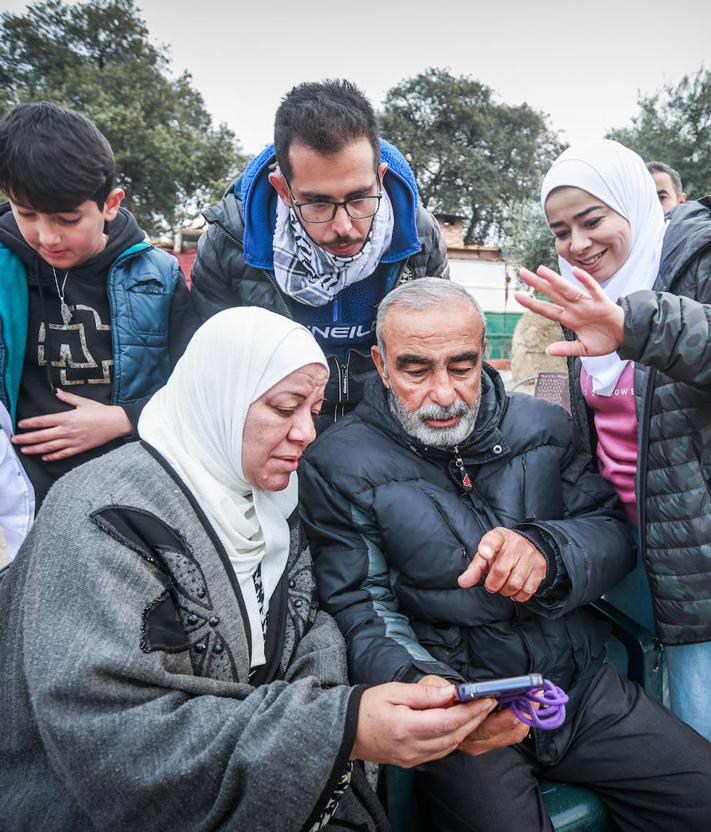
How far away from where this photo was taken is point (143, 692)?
1.39 m

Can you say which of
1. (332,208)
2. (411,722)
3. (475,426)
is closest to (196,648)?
(411,722)

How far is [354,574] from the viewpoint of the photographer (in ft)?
6.93

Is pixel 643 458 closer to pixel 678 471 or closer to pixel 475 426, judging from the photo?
pixel 678 471

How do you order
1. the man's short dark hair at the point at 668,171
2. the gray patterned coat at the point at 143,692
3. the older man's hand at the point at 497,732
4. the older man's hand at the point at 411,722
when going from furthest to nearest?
1. the man's short dark hair at the point at 668,171
2. the older man's hand at the point at 497,732
3. the older man's hand at the point at 411,722
4. the gray patterned coat at the point at 143,692

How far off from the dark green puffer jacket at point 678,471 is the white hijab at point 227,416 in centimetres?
123

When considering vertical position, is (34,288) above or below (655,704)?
above

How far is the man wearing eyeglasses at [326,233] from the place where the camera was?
2.30 meters

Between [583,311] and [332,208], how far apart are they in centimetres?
109

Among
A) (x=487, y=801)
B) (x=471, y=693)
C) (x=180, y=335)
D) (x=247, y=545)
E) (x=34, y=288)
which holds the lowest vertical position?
(x=487, y=801)

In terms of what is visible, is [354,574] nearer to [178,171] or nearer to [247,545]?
[247,545]

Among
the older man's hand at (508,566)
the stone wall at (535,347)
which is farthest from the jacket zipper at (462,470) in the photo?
the stone wall at (535,347)

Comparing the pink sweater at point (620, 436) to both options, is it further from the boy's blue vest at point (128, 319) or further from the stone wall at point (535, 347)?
the stone wall at point (535, 347)

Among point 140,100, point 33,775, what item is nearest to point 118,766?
point 33,775

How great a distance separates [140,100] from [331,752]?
28616 millimetres
